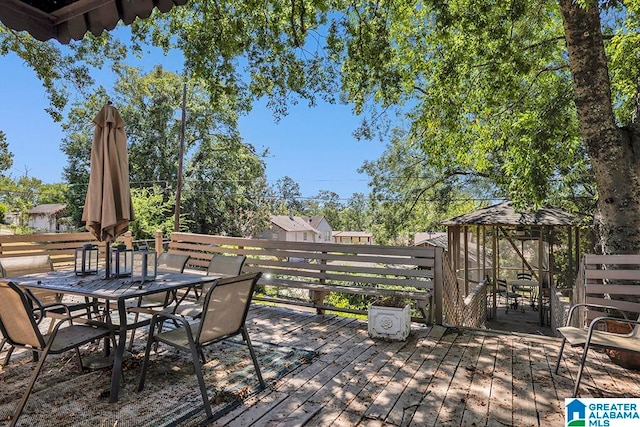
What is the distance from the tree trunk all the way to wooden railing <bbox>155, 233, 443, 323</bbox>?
1.83 meters

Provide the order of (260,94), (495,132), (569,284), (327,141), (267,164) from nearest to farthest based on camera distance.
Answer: (260,94)
(495,132)
(569,284)
(267,164)
(327,141)

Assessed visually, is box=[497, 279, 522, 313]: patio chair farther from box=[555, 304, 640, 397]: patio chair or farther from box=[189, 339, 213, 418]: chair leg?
box=[189, 339, 213, 418]: chair leg

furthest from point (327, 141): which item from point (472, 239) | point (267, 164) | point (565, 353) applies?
point (565, 353)

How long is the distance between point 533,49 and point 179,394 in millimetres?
7727

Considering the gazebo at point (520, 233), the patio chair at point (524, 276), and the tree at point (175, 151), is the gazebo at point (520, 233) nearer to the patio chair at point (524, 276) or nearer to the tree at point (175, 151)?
the patio chair at point (524, 276)

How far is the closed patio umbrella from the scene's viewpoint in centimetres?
312

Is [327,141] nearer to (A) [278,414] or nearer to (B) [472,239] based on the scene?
(B) [472,239]

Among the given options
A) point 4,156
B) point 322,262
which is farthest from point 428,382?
point 4,156

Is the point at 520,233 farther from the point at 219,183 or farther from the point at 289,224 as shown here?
the point at 289,224

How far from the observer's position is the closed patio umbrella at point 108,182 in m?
3.12

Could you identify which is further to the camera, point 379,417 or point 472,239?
point 472,239

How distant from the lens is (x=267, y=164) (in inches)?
859

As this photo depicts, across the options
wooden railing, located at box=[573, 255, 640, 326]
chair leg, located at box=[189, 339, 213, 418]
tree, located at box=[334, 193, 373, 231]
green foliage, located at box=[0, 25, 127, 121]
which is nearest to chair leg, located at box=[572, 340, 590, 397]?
wooden railing, located at box=[573, 255, 640, 326]

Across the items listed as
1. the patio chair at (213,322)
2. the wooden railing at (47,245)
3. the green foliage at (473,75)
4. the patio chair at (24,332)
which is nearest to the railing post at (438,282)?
the patio chair at (213,322)
